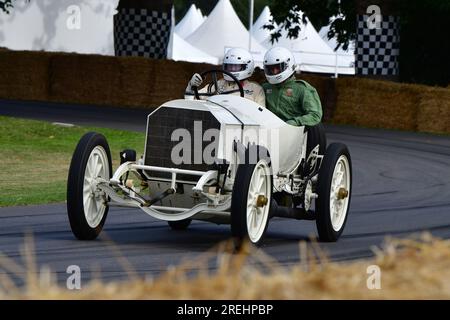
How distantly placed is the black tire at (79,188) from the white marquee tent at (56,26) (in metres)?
29.8

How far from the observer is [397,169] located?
17672mm

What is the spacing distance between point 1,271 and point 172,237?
8.85 feet

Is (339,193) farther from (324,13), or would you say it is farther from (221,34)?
(221,34)

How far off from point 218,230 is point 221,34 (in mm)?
37861

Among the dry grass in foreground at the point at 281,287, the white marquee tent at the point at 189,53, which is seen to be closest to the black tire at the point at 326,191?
the dry grass in foreground at the point at 281,287

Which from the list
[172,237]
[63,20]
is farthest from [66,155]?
[63,20]

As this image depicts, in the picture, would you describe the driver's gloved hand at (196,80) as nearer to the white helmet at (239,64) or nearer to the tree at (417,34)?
the white helmet at (239,64)

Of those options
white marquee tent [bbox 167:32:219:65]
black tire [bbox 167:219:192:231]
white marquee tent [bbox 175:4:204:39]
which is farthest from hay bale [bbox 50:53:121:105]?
white marquee tent [bbox 175:4:204:39]

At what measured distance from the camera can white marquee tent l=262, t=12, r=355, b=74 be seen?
47031mm

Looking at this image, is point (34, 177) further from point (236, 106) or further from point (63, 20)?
point (63, 20)

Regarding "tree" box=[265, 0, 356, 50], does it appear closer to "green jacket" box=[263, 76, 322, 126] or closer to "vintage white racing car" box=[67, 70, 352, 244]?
"green jacket" box=[263, 76, 322, 126]

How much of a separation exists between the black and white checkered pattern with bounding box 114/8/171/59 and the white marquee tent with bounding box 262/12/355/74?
573 inches

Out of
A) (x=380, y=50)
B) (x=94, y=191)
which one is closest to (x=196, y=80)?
(x=94, y=191)

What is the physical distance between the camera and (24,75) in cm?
3047
